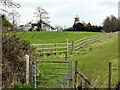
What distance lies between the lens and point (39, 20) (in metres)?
59.9

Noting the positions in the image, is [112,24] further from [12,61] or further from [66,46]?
[12,61]

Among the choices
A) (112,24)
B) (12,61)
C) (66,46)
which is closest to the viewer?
(12,61)

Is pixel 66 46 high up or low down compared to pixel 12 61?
down

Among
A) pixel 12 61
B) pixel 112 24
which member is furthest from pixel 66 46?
pixel 112 24

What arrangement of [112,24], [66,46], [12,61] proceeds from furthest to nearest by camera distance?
[112,24] < [66,46] < [12,61]

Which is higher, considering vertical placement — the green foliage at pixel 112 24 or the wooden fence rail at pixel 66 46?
the green foliage at pixel 112 24

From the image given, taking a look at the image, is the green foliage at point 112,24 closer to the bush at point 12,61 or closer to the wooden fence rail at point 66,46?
the wooden fence rail at point 66,46

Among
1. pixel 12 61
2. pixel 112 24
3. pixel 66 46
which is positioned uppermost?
pixel 112 24

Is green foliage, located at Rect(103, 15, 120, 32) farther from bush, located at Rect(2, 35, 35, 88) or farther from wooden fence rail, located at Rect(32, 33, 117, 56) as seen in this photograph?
bush, located at Rect(2, 35, 35, 88)

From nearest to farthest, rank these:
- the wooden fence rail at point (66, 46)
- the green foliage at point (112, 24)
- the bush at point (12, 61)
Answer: the bush at point (12, 61)
the wooden fence rail at point (66, 46)
the green foliage at point (112, 24)

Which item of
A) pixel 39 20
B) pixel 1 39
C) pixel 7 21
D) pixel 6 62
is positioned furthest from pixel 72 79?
pixel 39 20

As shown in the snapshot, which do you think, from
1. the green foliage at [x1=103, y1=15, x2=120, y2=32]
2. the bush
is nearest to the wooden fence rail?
the green foliage at [x1=103, y1=15, x2=120, y2=32]

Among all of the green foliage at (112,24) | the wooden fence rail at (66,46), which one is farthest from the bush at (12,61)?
the green foliage at (112,24)

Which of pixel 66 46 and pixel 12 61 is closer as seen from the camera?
pixel 12 61
